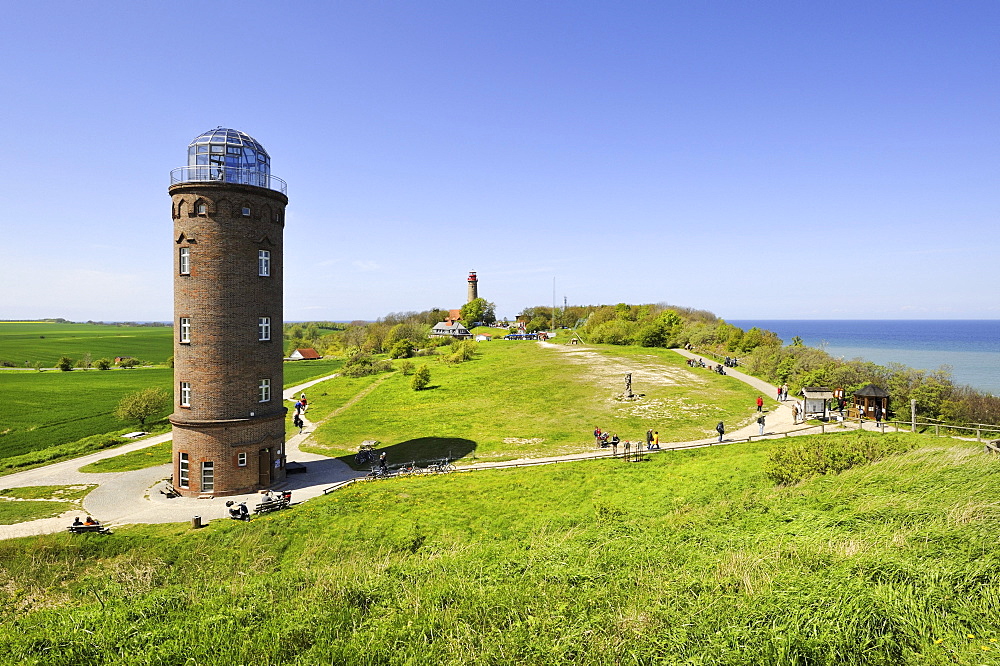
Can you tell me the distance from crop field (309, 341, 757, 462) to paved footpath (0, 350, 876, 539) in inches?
73.4

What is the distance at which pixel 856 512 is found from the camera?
11539 mm

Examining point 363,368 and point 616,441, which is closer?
point 616,441

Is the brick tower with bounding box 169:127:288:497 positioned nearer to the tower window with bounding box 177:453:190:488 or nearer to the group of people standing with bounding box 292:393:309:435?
the tower window with bounding box 177:453:190:488

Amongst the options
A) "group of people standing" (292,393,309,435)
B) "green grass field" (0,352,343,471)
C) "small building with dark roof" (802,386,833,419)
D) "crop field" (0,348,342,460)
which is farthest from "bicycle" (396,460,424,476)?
"crop field" (0,348,342,460)

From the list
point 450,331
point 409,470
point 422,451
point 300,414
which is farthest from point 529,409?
point 450,331

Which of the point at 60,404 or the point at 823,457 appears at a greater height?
the point at 823,457

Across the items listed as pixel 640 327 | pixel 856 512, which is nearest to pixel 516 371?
pixel 640 327

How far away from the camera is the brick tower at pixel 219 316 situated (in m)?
22.5

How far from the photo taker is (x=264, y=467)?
23984 mm

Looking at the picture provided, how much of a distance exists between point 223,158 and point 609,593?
25.2 meters

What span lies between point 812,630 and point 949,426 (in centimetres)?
2855

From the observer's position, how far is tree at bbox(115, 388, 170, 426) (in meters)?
38.8

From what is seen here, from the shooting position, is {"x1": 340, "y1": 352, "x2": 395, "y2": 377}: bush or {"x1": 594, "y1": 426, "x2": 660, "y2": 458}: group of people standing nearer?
{"x1": 594, "y1": 426, "x2": 660, "y2": 458}: group of people standing

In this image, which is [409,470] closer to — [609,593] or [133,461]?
[133,461]
